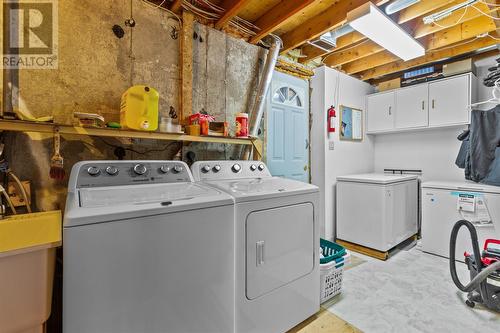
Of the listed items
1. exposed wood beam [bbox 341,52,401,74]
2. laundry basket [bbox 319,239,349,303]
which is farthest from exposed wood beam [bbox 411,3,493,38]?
laundry basket [bbox 319,239,349,303]

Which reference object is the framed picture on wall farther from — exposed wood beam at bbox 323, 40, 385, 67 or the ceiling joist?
the ceiling joist

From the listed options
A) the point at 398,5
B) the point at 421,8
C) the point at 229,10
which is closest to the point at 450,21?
the point at 421,8

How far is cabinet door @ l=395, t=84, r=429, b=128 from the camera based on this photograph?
3.44m

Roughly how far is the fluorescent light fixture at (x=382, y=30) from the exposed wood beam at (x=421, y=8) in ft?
0.64

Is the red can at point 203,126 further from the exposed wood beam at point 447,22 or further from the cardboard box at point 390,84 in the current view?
the cardboard box at point 390,84

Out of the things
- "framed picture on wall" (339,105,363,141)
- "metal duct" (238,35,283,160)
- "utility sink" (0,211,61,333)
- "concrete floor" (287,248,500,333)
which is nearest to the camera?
"utility sink" (0,211,61,333)

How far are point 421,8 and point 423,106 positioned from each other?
1527 mm

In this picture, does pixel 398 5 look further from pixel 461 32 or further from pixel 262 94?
pixel 262 94

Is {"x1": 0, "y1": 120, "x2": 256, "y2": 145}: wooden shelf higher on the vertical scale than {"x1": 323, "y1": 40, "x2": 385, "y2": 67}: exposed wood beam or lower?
lower

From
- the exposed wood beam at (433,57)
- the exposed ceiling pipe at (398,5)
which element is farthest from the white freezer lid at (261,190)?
the exposed wood beam at (433,57)

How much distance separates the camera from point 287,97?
10.3ft

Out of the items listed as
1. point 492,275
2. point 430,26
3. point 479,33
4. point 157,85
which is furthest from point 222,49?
point 492,275

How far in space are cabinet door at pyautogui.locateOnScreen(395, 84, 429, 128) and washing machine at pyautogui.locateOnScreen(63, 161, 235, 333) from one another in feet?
11.3

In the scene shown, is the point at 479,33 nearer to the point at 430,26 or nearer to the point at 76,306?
the point at 430,26
